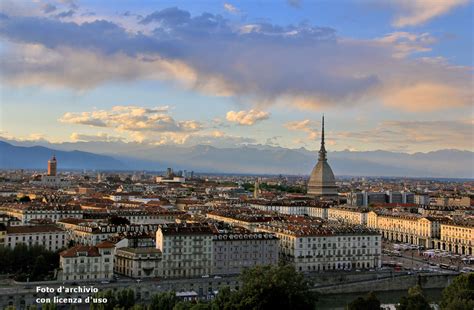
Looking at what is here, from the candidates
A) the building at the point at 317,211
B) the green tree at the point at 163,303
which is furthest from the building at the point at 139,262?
the building at the point at 317,211

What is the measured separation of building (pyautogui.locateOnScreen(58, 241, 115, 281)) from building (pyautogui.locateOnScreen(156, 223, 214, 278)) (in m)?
3.64

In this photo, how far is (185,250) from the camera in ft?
153

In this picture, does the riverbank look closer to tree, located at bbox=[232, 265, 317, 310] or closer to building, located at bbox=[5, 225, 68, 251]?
tree, located at bbox=[232, 265, 317, 310]

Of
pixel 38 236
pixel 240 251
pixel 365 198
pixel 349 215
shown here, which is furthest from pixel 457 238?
pixel 365 198

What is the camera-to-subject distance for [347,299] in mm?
44406

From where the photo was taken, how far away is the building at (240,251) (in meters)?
47.5

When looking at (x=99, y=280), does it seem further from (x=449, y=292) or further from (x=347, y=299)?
(x=449, y=292)

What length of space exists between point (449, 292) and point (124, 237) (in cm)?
2165

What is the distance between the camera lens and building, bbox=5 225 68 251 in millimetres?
50309

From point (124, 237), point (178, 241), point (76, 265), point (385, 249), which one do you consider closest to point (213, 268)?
point (178, 241)

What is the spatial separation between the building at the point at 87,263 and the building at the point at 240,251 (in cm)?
735

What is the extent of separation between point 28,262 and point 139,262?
279 inches

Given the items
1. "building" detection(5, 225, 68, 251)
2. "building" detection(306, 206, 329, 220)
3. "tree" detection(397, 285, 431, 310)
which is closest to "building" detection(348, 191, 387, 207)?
"building" detection(306, 206, 329, 220)

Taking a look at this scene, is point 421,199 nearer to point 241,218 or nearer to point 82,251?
point 241,218
